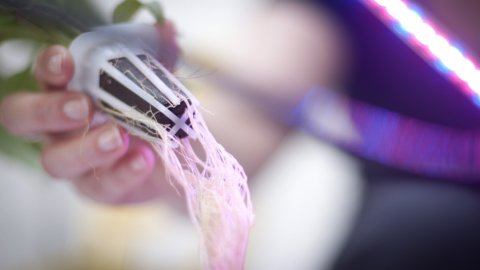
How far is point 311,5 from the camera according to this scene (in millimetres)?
346

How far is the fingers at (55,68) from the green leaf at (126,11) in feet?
0.12

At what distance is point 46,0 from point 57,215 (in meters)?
0.21

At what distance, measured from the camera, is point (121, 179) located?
32cm

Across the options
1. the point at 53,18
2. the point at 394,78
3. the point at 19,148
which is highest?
the point at 394,78

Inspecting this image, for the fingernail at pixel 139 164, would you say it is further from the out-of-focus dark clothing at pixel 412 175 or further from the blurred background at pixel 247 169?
the out-of-focus dark clothing at pixel 412 175

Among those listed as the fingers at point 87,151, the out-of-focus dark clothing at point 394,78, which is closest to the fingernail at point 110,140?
the fingers at point 87,151

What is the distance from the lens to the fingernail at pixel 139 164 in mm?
303

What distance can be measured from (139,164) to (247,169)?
0.07 metres

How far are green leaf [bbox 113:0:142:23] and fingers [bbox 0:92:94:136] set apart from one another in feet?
0.18

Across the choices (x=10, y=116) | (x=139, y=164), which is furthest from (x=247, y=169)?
(x=10, y=116)

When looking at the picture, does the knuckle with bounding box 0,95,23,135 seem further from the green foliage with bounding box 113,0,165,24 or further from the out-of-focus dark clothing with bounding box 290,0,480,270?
the out-of-focus dark clothing with bounding box 290,0,480,270

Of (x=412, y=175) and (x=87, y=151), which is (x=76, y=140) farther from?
(x=412, y=175)

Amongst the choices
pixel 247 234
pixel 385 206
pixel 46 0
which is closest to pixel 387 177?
pixel 385 206

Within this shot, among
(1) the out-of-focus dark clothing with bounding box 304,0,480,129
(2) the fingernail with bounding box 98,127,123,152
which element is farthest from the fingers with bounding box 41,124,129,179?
(1) the out-of-focus dark clothing with bounding box 304,0,480,129
